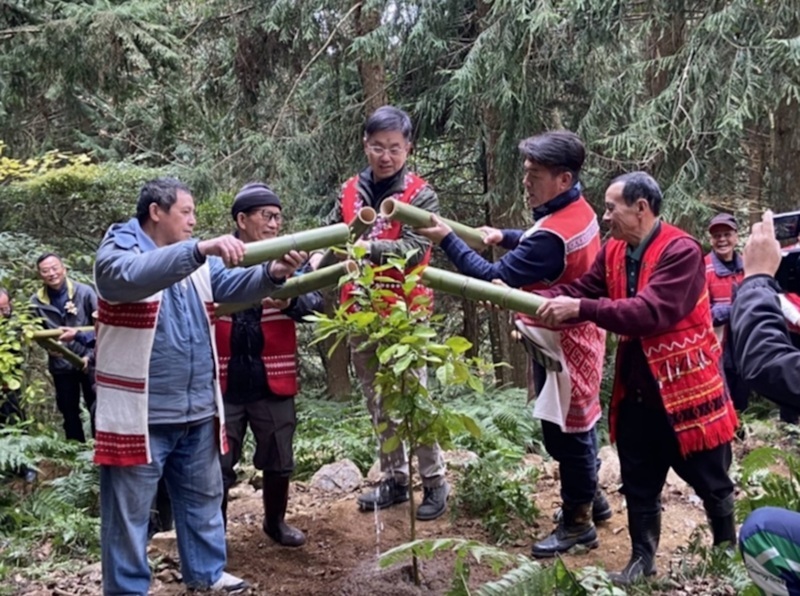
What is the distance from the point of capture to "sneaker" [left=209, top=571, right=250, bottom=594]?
13.4 ft

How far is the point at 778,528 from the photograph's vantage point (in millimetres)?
2635

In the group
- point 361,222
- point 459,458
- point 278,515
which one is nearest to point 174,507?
point 278,515

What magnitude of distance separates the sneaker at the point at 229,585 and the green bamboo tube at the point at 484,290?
1860mm

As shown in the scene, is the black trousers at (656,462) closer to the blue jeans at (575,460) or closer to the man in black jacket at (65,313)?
the blue jeans at (575,460)

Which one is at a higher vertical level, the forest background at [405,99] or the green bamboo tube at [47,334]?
the forest background at [405,99]

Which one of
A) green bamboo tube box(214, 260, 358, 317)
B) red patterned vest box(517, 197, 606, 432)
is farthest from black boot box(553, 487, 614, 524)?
green bamboo tube box(214, 260, 358, 317)

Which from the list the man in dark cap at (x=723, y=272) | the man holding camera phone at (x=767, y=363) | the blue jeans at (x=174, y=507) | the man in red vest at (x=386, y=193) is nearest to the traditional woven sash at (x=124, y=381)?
the blue jeans at (x=174, y=507)

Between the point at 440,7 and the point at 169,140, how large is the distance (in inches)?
242

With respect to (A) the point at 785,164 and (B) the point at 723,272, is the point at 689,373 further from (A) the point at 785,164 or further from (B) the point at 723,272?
(A) the point at 785,164

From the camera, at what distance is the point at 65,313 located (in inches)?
323

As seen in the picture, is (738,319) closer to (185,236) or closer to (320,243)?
(320,243)

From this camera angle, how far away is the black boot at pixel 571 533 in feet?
14.6

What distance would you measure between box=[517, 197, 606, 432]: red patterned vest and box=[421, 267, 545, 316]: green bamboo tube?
38 centimetres

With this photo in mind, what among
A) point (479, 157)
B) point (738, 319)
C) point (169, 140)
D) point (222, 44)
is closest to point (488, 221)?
point (479, 157)
